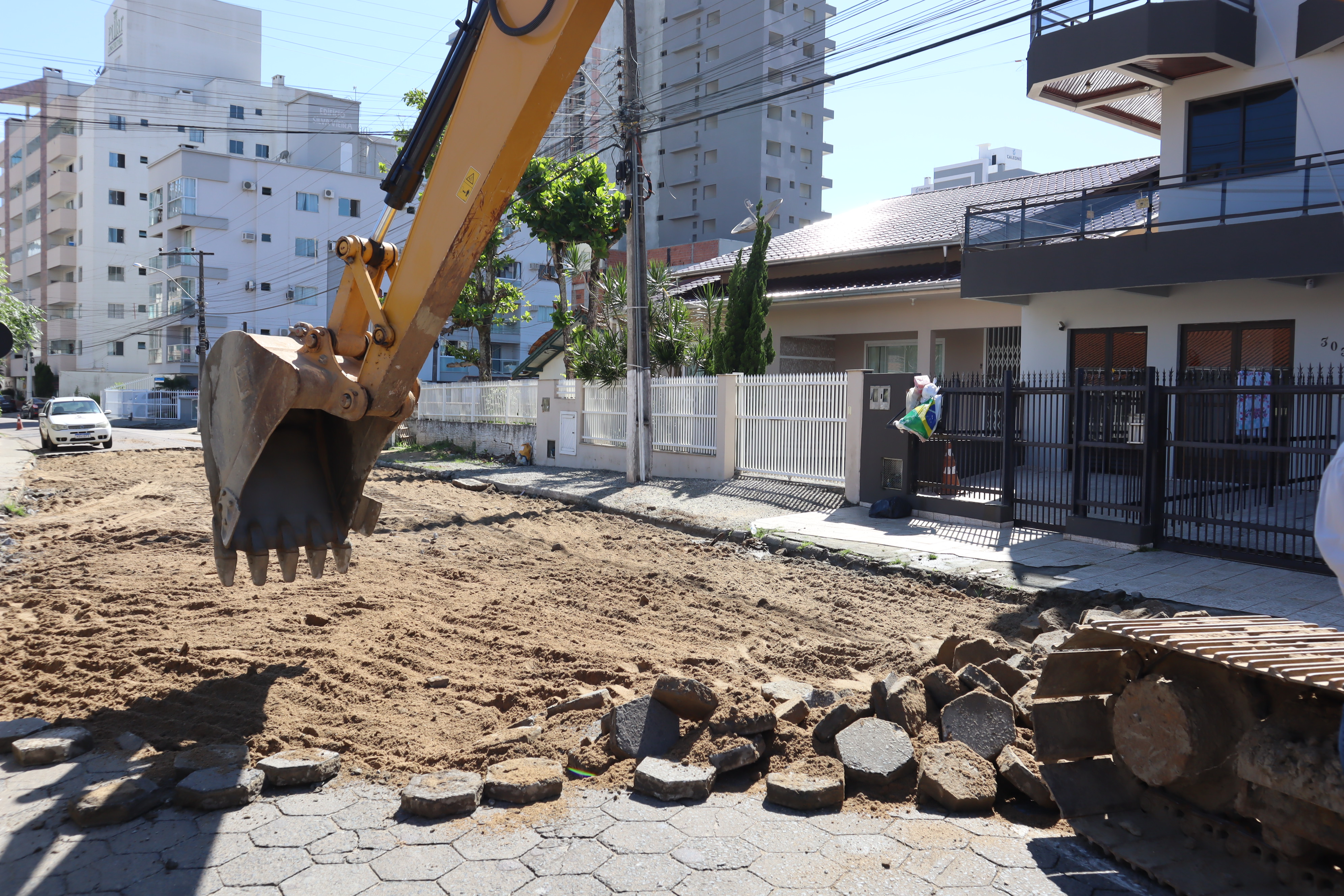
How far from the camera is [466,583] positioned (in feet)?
27.8

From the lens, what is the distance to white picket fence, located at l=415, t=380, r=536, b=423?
905 inches

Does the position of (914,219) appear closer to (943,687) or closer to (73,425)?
(943,687)

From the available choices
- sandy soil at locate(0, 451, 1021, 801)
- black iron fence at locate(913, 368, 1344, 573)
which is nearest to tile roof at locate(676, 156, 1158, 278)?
black iron fence at locate(913, 368, 1344, 573)

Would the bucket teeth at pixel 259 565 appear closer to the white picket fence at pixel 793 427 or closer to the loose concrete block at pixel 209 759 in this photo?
the loose concrete block at pixel 209 759

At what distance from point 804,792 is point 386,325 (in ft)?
10.6

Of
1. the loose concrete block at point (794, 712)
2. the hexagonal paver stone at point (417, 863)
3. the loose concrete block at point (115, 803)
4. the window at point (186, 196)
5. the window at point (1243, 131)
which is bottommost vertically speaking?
the hexagonal paver stone at point (417, 863)

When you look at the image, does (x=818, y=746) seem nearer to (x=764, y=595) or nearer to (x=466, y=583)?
(x=764, y=595)

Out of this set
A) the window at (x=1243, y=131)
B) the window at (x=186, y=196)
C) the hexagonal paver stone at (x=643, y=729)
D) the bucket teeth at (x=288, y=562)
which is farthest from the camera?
the window at (x=186, y=196)

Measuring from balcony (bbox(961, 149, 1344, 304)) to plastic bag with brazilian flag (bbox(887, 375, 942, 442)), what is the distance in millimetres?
4423

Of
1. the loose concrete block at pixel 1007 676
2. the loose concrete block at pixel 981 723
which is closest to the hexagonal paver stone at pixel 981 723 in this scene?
the loose concrete block at pixel 981 723

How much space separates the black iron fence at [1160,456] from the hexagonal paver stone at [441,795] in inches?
321

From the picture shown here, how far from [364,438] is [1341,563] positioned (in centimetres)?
467

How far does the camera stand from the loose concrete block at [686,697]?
4477 millimetres

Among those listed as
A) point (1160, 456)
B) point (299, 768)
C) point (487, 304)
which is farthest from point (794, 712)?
point (487, 304)
